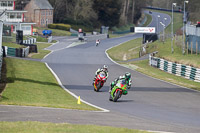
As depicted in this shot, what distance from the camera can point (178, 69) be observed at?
3762 cm

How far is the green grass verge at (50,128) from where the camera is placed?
1147 centimetres

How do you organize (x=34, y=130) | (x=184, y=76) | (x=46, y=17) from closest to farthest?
(x=34, y=130) < (x=184, y=76) < (x=46, y=17)

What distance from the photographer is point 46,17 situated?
108 metres

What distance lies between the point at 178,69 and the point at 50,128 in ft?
89.7

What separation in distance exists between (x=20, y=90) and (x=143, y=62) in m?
28.3

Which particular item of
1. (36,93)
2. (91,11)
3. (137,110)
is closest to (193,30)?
(36,93)

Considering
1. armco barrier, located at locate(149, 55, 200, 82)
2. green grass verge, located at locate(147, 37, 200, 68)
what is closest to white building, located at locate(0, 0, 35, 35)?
green grass verge, located at locate(147, 37, 200, 68)

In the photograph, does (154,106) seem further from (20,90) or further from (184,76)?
(184,76)

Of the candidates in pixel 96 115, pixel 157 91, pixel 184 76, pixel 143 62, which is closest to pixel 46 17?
pixel 143 62

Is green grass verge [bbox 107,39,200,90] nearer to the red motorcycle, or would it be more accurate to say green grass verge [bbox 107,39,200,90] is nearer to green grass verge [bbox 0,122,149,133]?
the red motorcycle

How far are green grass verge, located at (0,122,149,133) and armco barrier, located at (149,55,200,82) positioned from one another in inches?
901

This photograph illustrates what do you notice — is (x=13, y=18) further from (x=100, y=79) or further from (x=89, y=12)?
(x=100, y=79)

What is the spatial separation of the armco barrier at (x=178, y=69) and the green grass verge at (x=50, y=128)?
901 inches

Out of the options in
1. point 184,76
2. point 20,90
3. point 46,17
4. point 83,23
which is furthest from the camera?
point 83,23
